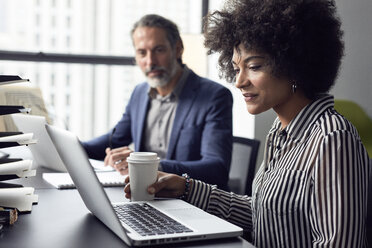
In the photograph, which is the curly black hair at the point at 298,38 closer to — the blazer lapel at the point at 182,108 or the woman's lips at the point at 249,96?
the woman's lips at the point at 249,96

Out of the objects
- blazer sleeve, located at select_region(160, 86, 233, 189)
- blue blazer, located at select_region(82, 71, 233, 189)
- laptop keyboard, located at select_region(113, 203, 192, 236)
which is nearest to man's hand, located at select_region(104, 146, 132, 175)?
blazer sleeve, located at select_region(160, 86, 233, 189)

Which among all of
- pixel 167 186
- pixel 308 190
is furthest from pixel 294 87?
pixel 167 186

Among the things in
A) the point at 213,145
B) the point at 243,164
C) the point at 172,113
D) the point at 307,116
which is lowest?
the point at 243,164

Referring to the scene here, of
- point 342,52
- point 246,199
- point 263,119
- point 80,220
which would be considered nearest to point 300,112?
point 342,52

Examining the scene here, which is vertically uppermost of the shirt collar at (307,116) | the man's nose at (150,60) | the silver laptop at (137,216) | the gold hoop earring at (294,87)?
the man's nose at (150,60)

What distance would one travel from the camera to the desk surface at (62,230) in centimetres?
87

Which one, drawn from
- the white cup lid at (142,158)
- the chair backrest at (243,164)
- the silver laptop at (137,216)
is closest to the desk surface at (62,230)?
the silver laptop at (137,216)

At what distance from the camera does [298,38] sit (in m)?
1.22

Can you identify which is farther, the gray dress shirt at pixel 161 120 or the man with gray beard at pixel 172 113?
the gray dress shirt at pixel 161 120

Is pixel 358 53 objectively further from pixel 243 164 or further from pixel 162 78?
pixel 162 78

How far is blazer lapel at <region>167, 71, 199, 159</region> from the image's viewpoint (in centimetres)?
226

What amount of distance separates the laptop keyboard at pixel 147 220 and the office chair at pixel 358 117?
1.20m

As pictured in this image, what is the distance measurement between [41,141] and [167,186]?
62 cm

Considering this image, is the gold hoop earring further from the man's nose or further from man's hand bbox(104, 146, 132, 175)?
the man's nose
